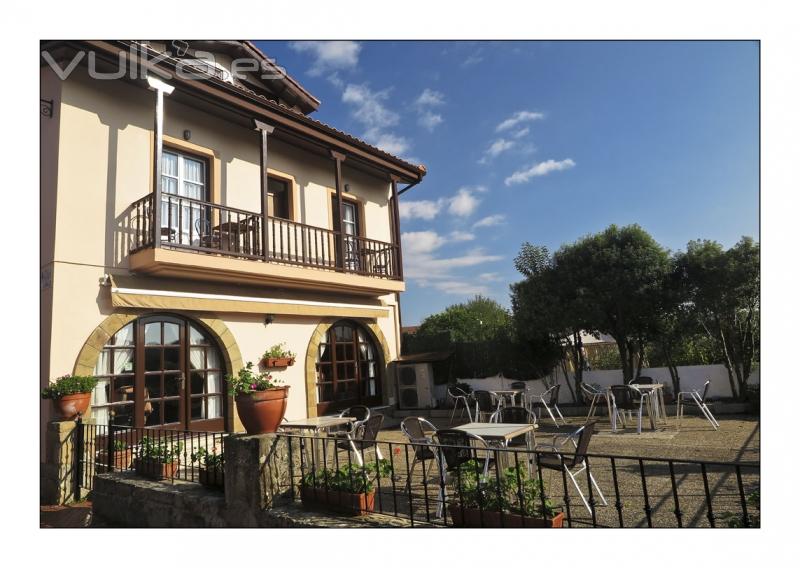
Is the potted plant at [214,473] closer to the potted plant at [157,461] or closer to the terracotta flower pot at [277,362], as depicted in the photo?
the potted plant at [157,461]

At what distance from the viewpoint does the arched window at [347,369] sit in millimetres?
10320

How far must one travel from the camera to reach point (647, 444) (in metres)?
7.00

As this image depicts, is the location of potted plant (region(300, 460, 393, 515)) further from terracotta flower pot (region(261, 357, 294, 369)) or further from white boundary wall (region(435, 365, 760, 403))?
white boundary wall (region(435, 365, 760, 403))

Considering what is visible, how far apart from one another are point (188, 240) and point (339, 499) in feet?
17.8

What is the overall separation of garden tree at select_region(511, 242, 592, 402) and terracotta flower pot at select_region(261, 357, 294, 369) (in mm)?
5423

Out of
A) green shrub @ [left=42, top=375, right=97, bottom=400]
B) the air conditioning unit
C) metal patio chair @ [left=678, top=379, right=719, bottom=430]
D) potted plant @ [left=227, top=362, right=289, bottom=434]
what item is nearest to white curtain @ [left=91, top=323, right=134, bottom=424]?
green shrub @ [left=42, top=375, right=97, bottom=400]

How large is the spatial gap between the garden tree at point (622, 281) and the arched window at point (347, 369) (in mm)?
4704

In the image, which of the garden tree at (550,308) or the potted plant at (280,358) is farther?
the garden tree at (550,308)

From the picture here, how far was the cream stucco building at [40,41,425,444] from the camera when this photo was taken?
6.87m

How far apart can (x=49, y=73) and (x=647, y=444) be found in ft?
31.2

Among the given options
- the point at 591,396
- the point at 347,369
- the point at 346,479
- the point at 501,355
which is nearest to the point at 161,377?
the point at 347,369

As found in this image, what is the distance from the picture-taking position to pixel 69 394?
6016 mm

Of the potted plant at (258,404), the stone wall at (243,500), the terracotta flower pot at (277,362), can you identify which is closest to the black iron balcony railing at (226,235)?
the terracotta flower pot at (277,362)
